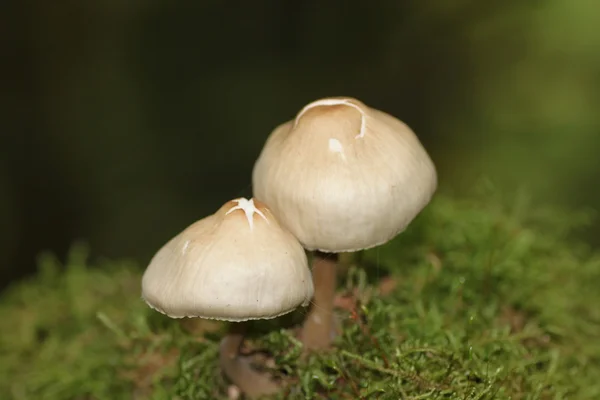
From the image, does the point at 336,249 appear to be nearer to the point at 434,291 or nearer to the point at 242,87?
the point at 434,291

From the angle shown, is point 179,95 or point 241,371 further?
point 179,95

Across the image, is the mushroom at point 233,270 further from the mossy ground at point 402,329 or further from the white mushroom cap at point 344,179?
the mossy ground at point 402,329

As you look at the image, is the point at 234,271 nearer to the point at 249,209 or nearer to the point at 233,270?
the point at 233,270

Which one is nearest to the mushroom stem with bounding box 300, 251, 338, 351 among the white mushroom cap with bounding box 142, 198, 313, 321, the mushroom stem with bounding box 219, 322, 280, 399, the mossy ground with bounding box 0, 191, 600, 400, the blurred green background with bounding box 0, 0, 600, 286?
the mossy ground with bounding box 0, 191, 600, 400

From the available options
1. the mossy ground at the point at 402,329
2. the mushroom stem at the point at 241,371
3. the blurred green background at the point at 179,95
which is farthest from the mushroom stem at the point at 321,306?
the blurred green background at the point at 179,95

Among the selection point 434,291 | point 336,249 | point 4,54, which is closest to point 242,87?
point 4,54

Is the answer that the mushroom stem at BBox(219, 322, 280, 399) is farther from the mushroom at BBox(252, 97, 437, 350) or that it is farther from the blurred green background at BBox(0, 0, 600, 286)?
the blurred green background at BBox(0, 0, 600, 286)

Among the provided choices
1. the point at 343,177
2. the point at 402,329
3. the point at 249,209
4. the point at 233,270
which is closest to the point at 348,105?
the point at 343,177
